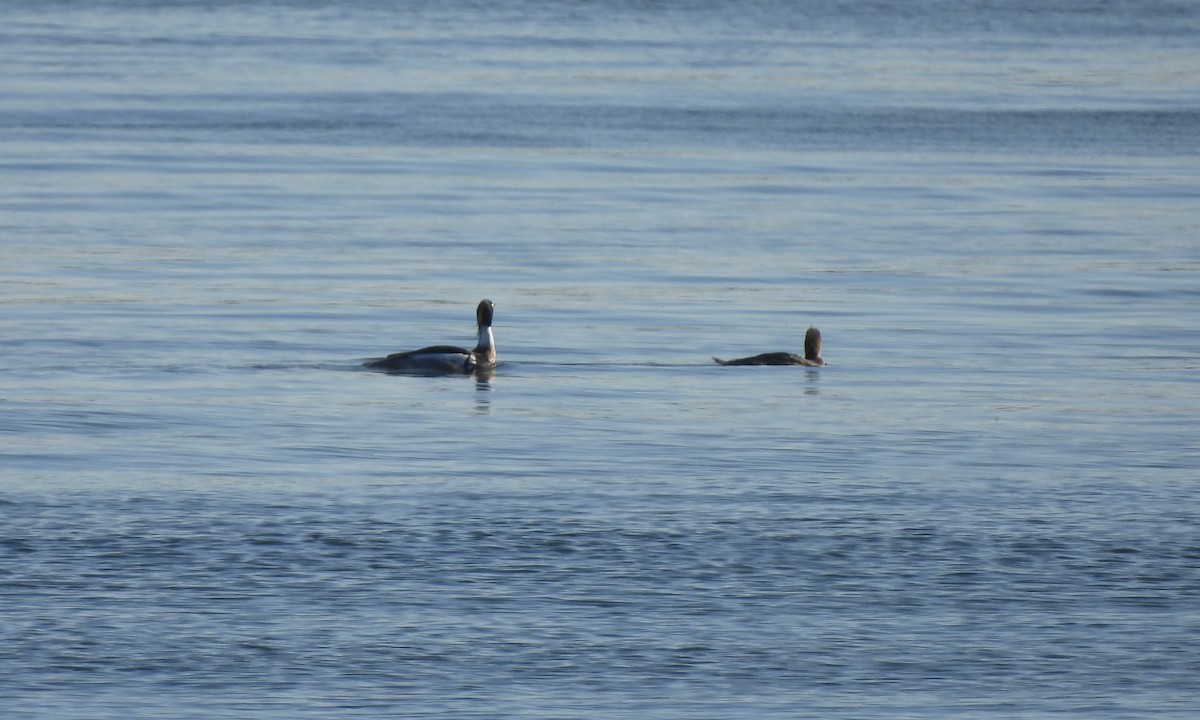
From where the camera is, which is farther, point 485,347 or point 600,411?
point 485,347

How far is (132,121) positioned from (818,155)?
1173 cm

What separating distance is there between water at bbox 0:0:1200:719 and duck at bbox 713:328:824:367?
Answer: 265 mm

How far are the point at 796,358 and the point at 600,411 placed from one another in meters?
2.93

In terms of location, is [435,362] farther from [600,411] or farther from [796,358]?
[796,358]

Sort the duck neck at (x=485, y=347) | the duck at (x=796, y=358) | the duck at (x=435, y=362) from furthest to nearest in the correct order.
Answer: the duck neck at (x=485, y=347) → the duck at (x=796, y=358) → the duck at (x=435, y=362)

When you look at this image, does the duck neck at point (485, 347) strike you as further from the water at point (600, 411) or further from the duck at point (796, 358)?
the duck at point (796, 358)

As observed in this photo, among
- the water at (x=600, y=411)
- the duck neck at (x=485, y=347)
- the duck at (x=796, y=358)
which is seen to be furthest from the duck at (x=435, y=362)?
the duck at (x=796, y=358)

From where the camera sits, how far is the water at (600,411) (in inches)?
385

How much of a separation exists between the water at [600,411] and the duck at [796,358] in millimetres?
265

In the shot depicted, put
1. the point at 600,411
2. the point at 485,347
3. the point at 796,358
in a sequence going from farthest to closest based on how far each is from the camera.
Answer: the point at 485,347 < the point at 796,358 < the point at 600,411

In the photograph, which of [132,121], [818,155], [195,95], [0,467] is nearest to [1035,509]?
[0,467]

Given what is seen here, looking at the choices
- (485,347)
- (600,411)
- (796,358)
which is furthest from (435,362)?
(796,358)

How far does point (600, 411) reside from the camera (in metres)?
16.1

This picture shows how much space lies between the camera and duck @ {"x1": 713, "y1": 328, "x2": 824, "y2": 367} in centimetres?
1844
